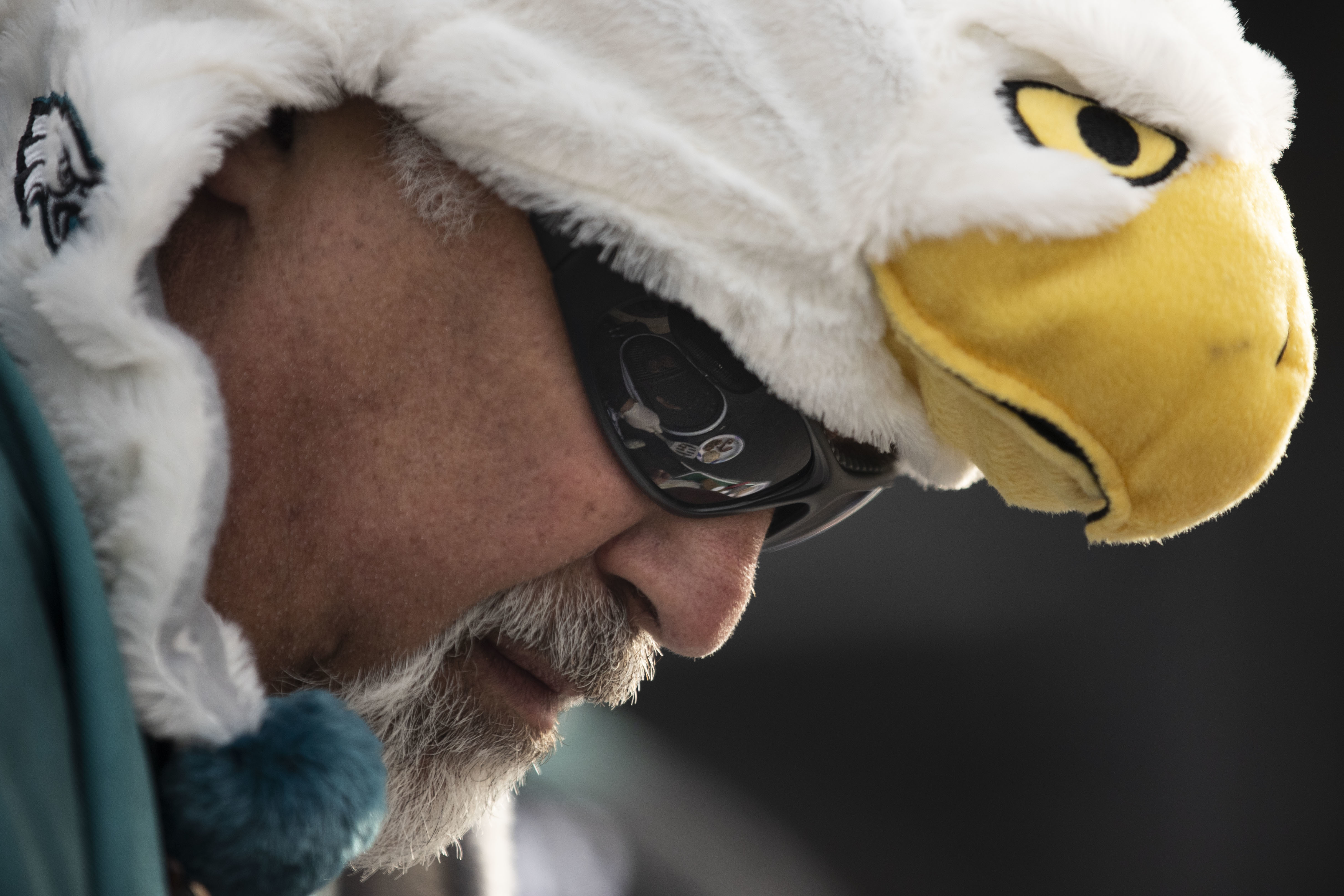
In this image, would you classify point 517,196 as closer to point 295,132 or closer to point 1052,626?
point 295,132

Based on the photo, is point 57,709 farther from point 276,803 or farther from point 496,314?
point 496,314

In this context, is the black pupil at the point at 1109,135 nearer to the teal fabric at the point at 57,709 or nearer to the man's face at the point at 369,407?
the man's face at the point at 369,407

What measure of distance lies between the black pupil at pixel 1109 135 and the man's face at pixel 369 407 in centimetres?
42

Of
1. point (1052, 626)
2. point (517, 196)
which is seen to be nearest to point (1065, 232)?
point (517, 196)

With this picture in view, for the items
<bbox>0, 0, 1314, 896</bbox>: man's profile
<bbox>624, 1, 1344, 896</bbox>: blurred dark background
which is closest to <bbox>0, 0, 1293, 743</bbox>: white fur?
<bbox>0, 0, 1314, 896</bbox>: man's profile

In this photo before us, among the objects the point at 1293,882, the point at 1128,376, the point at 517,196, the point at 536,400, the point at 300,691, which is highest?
the point at 1128,376

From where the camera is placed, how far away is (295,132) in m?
0.85

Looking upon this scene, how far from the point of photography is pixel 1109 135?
2.38 ft

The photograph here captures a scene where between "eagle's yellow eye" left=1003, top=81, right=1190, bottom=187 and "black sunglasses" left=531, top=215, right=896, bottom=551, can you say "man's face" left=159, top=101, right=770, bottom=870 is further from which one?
"eagle's yellow eye" left=1003, top=81, right=1190, bottom=187

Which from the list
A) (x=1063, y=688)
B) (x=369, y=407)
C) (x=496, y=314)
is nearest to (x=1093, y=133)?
(x=496, y=314)

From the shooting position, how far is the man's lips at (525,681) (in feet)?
3.31

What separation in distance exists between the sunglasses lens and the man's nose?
51mm

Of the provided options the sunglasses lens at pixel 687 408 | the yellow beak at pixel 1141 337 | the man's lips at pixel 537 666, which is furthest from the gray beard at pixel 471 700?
the yellow beak at pixel 1141 337

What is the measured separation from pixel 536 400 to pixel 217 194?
0.98 feet
